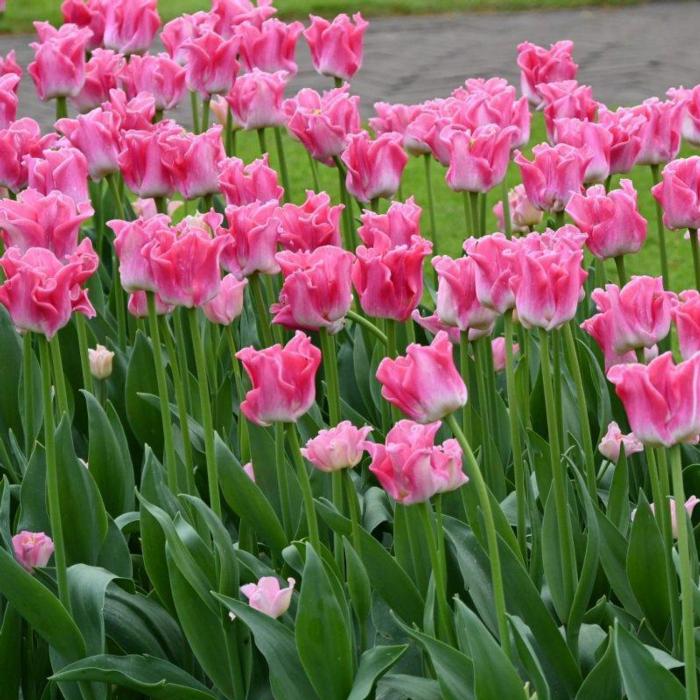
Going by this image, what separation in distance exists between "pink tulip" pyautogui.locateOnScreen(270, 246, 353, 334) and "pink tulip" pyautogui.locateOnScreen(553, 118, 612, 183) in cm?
60

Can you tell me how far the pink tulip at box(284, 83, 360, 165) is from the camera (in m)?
2.46

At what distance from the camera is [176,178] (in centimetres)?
226

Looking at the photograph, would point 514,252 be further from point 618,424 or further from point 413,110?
point 413,110

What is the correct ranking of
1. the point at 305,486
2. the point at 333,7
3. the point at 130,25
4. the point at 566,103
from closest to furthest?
1. the point at 305,486
2. the point at 566,103
3. the point at 130,25
4. the point at 333,7

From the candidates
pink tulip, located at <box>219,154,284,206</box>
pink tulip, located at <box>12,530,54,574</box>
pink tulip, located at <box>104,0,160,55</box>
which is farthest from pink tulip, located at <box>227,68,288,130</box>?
pink tulip, located at <box>12,530,54,574</box>

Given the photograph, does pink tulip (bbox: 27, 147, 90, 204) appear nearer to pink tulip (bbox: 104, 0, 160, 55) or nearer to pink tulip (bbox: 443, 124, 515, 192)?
pink tulip (bbox: 443, 124, 515, 192)

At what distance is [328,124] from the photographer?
8.04ft

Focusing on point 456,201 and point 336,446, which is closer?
point 336,446

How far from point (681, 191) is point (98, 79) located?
1.33m

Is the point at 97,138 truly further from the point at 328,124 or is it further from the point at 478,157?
the point at 478,157

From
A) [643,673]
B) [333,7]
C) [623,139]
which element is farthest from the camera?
[333,7]

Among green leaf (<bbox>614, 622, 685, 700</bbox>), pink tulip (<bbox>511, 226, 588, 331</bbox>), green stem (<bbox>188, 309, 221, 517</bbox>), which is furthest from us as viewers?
green stem (<bbox>188, 309, 221, 517</bbox>)

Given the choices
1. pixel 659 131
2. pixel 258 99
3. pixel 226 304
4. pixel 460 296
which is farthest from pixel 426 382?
pixel 258 99

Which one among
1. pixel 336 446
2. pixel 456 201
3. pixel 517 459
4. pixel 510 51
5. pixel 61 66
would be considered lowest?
pixel 456 201
